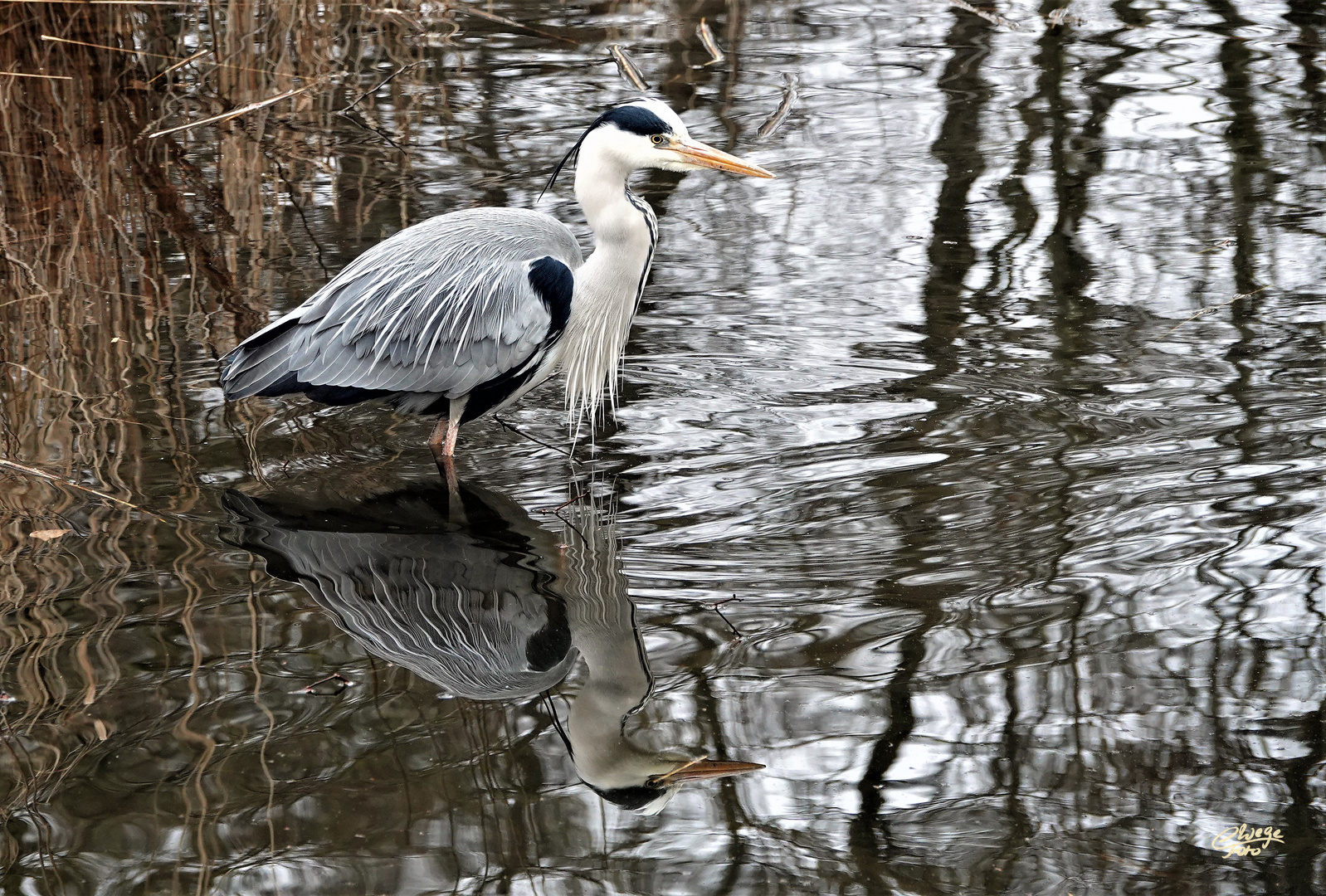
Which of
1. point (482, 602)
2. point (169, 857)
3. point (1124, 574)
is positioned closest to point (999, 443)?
point (1124, 574)

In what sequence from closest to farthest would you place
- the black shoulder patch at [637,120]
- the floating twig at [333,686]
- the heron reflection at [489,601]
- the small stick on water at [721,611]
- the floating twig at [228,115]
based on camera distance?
the heron reflection at [489,601] → the floating twig at [333,686] → the small stick on water at [721,611] → the black shoulder patch at [637,120] → the floating twig at [228,115]

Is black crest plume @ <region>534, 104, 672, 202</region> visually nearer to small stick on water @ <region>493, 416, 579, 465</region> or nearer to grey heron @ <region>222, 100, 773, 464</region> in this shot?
grey heron @ <region>222, 100, 773, 464</region>

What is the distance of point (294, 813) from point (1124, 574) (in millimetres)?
2428

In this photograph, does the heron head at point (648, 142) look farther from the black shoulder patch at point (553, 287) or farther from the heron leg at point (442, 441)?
the heron leg at point (442, 441)

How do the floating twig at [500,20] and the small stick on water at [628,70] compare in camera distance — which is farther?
the floating twig at [500,20]

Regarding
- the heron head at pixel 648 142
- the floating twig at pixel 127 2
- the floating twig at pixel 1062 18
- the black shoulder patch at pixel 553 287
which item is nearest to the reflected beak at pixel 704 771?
the black shoulder patch at pixel 553 287

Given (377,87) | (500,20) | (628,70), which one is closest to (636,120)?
(628,70)

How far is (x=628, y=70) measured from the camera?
9.45 m

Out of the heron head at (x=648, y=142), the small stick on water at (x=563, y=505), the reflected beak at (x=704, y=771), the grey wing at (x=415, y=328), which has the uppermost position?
the heron head at (x=648, y=142)

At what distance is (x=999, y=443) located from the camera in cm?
505

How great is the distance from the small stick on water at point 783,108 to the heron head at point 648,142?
130 inches

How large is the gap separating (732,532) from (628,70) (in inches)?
220
